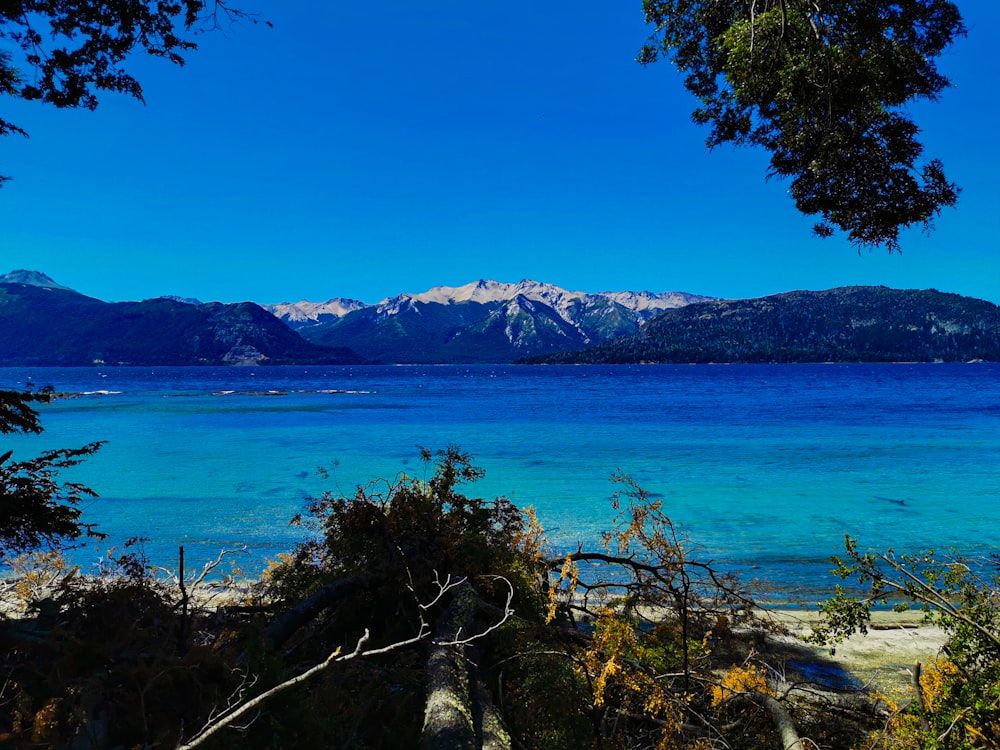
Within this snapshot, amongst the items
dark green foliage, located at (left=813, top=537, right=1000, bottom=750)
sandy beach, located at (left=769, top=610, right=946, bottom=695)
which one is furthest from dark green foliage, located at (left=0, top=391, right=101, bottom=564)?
sandy beach, located at (left=769, top=610, right=946, bottom=695)

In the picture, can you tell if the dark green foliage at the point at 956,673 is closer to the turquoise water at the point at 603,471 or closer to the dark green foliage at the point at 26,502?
the dark green foliage at the point at 26,502

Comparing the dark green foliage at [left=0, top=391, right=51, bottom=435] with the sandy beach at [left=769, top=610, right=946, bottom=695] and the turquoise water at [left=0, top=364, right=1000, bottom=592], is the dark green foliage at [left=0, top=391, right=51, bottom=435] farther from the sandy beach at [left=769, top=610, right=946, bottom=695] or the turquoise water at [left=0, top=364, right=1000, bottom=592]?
the sandy beach at [left=769, top=610, right=946, bottom=695]

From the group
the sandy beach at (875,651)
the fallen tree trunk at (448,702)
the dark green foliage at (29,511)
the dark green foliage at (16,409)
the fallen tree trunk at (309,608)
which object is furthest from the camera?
the sandy beach at (875,651)

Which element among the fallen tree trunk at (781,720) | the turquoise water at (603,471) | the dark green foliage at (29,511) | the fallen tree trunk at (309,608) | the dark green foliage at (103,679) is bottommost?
the turquoise water at (603,471)

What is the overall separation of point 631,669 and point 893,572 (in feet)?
35.9

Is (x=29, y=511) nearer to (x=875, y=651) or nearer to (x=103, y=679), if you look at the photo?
(x=103, y=679)

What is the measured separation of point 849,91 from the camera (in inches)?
208

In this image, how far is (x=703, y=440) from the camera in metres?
36.4

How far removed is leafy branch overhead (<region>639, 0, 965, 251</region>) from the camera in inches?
207

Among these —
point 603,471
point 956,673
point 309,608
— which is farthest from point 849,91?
point 603,471

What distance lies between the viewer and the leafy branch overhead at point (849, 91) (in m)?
5.26

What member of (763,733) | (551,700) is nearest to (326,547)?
(551,700)

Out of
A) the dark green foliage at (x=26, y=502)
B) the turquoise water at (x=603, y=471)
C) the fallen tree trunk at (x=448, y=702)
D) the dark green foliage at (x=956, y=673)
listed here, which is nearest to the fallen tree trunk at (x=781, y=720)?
the dark green foliage at (x=956, y=673)

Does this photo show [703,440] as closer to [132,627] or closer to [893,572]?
[893,572]
